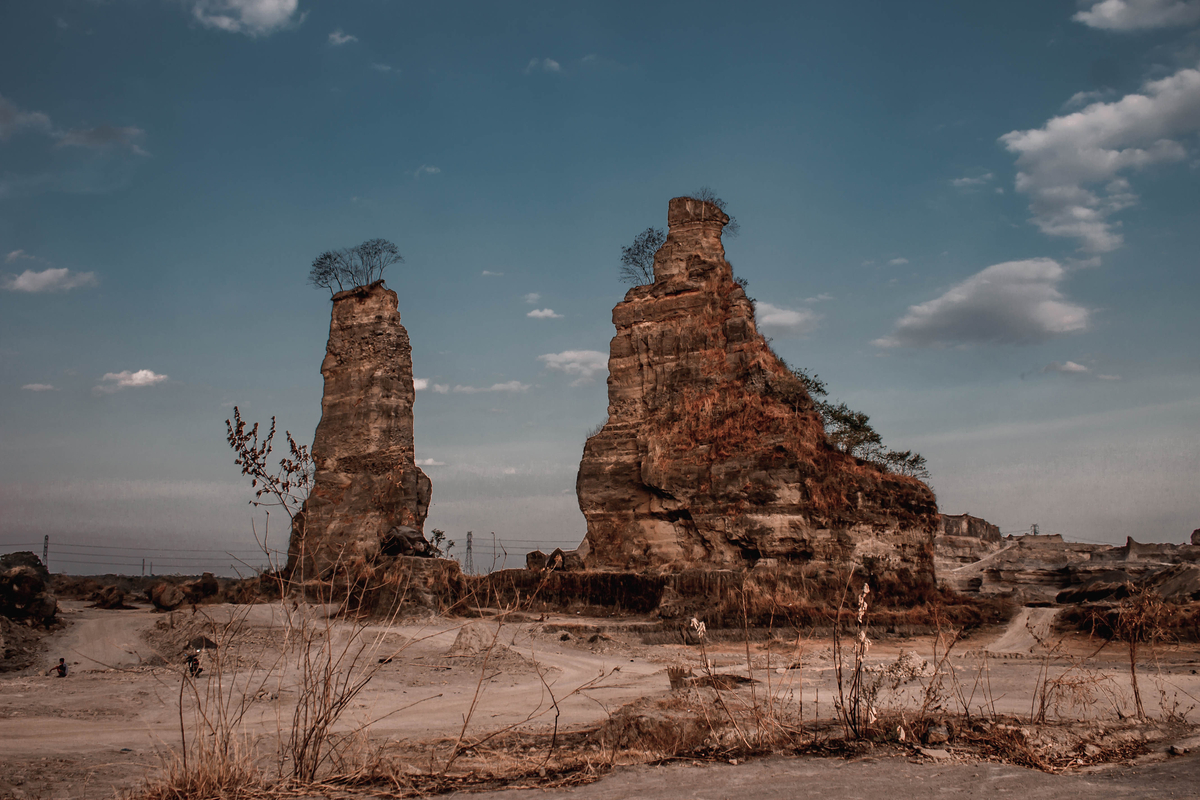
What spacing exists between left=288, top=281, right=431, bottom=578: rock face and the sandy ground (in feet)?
26.7

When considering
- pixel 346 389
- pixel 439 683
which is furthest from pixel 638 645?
pixel 346 389

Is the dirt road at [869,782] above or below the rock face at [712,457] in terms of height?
below

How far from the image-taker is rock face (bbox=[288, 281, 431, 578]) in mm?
23469

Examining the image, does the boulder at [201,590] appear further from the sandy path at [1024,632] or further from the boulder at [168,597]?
the sandy path at [1024,632]

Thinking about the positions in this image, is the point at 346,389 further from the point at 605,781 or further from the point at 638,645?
the point at 605,781

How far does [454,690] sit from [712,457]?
12.0m

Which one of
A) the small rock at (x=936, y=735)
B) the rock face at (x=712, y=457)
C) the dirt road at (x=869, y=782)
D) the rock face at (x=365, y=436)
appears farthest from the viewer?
the rock face at (x=365, y=436)

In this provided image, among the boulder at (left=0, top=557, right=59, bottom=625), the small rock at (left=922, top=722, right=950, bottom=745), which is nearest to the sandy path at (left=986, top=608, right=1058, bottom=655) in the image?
the small rock at (left=922, top=722, right=950, bottom=745)

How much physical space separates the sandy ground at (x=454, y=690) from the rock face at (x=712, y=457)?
12.8ft

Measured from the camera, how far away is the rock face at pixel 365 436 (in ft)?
77.0

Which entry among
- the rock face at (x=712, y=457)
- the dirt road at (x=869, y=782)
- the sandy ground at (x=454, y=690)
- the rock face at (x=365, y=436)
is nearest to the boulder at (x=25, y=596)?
the sandy ground at (x=454, y=690)

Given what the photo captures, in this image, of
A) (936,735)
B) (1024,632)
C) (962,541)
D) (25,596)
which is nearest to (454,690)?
(936,735)

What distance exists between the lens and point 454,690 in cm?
885

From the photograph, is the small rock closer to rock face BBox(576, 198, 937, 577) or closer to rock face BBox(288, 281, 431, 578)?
rock face BBox(576, 198, 937, 577)
